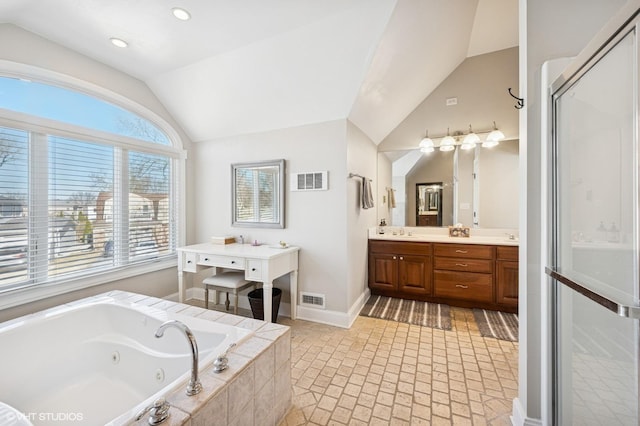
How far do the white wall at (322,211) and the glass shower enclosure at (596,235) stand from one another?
69.5 inches

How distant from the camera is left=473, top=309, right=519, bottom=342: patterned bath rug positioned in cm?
254

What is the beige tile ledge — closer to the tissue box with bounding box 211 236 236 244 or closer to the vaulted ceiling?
the tissue box with bounding box 211 236 236 244

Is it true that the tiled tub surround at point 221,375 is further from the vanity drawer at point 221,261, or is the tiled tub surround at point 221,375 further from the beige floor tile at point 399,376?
the vanity drawer at point 221,261

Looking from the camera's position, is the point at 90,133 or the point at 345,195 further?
the point at 345,195

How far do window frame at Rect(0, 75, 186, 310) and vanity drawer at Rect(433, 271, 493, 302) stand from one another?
11.2 ft

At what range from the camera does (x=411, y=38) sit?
230 centimetres

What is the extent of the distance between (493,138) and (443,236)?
4.63 feet

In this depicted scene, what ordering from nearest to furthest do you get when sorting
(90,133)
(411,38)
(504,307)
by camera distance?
1. (411,38)
2. (90,133)
3. (504,307)

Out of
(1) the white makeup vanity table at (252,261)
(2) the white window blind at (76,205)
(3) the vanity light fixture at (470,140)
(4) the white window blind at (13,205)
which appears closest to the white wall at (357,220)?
(1) the white makeup vanity table at (252,261)

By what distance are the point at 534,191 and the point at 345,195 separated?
162 cm

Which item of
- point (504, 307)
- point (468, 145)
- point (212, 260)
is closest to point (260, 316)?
point (212, 260)

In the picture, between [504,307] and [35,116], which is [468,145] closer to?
[504,307]

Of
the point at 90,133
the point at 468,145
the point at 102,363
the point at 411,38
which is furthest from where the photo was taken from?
the point at 468,145

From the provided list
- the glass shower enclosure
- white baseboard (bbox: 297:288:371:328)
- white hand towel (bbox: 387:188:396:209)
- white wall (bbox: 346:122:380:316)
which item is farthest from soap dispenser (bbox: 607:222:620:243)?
white hand towel (bbox: 387:188:396:209)
